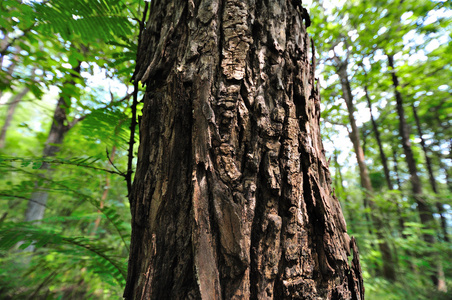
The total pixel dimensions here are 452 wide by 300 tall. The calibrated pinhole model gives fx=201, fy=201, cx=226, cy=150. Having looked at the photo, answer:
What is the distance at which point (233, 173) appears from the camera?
70 cm

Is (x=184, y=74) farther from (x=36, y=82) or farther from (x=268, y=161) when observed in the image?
(x=36, y=82)

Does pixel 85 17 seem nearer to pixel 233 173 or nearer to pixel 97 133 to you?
pixel 97 133

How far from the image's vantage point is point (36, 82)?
2125 millimetres

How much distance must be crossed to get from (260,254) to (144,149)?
60cm

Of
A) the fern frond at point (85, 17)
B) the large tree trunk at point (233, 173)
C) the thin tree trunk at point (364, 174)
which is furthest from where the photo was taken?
the thin tree trunk at point (364, 174)

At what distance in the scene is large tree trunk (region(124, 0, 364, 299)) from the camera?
0.65 m

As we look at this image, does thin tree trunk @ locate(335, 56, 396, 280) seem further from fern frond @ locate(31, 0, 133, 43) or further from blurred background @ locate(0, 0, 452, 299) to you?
fern frond @ locate(31, 0, 133, 43)

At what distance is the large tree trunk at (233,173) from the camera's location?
646mm

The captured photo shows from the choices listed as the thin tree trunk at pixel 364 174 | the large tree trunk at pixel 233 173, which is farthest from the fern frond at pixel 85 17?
the thin tree trunk at pixel 364 174

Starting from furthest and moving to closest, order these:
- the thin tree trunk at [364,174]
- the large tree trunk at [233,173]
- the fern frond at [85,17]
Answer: the thin tree trunk at [364,174], the fern frond at [85,17], the large tree trunk at [233,173]

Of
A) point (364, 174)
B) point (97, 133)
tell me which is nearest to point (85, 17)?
point (97, 133)

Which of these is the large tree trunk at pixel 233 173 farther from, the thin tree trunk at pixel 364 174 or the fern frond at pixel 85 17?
the thin tree trunk at pixel 364 174

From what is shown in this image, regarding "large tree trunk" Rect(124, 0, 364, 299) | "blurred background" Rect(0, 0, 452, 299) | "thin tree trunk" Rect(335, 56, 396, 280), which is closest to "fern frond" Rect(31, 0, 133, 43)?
"blurred background" Rect(0, 0, 452, 299)

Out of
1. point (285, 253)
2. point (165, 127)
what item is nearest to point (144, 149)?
point (165, 127)
